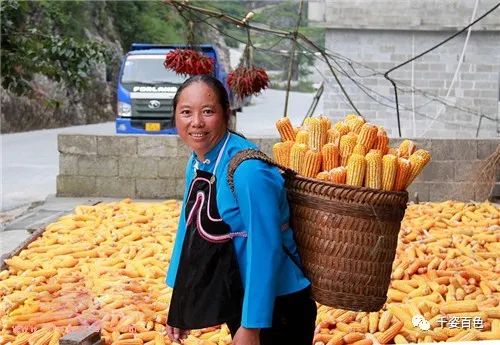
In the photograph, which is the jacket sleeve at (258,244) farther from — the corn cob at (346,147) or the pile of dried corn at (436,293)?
the pile of dried corn at (436,293)

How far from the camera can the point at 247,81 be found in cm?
389

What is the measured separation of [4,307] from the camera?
5.03m

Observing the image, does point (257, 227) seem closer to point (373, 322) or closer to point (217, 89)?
point (217, 89)

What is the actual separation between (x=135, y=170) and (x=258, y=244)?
7.12 metres

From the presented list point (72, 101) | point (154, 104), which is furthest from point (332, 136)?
point (72, 101)

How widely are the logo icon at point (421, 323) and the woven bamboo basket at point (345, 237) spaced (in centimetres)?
204

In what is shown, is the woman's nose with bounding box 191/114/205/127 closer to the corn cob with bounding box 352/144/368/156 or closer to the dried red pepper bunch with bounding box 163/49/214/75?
the corn cob with bounding box 352/144/368/156

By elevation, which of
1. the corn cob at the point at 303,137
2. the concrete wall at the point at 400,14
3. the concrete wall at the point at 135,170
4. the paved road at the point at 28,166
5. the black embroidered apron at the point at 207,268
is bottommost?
the paved road at the point at 28,166

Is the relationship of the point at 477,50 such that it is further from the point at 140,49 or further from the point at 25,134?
the point at 25,134

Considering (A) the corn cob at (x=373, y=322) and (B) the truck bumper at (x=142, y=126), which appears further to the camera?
(B) the truck bumper at (x=142, y=126)

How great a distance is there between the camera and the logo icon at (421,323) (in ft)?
14.9

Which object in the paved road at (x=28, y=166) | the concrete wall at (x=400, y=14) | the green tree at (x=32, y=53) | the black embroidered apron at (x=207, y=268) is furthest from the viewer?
the concrete wall at (x=400, y=14)

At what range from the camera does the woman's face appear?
250cm

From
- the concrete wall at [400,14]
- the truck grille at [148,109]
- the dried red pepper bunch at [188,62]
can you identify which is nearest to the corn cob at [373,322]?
the dried red pepper bunch at [188,62]
